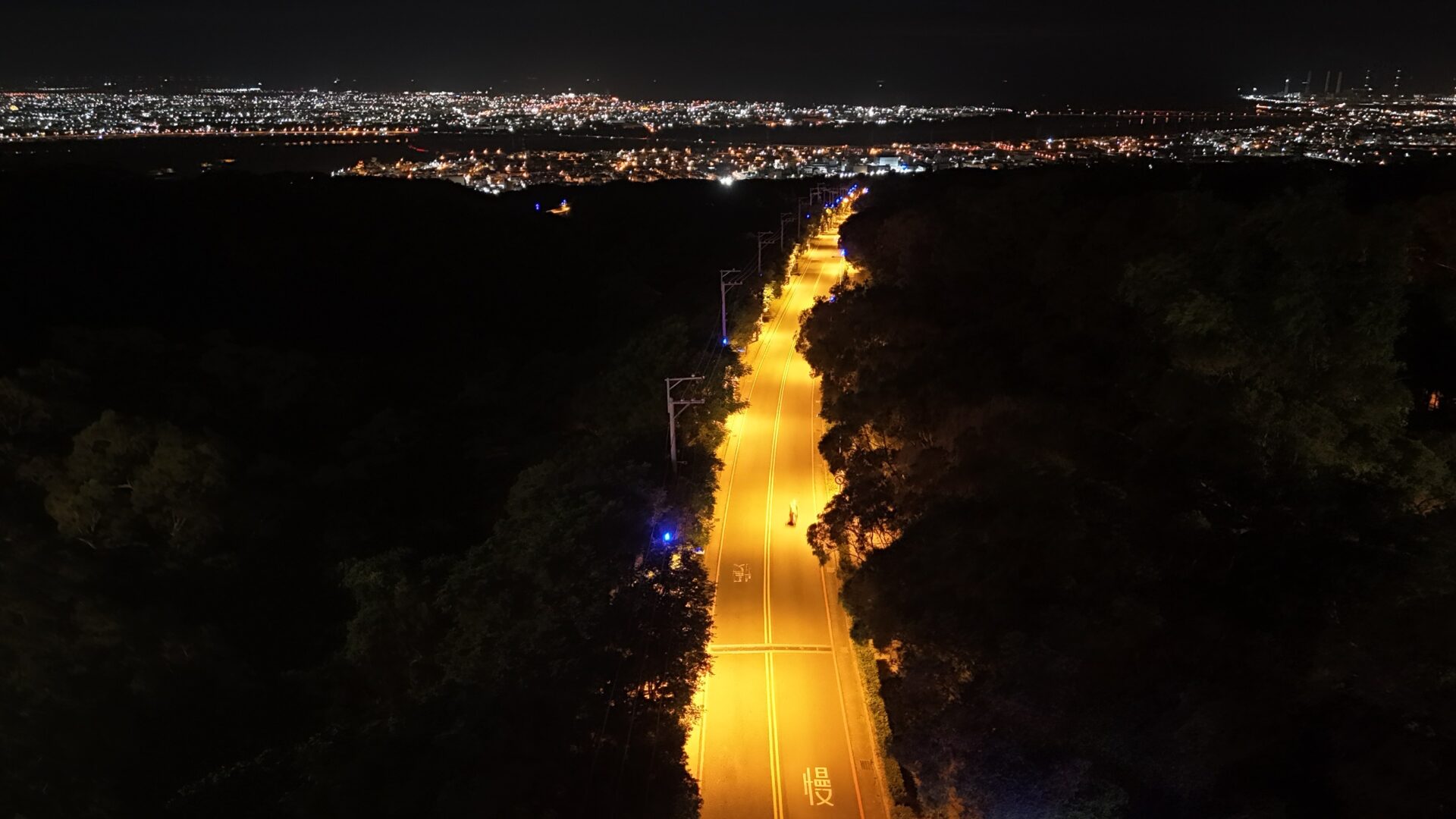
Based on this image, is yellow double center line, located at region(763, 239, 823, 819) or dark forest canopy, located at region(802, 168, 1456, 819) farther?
yellow double center line, located at region(763, 239, 823, 819)

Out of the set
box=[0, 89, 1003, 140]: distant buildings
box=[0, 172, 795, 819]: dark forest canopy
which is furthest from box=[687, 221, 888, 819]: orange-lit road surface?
box=[0, 89, 1003, 140]: distant buildings

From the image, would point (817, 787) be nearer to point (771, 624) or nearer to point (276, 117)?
point (771, 624)

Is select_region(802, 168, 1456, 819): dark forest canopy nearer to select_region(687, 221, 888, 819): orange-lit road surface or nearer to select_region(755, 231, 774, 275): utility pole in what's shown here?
select_region(687, 221, 888, 819): orange-lit road surface

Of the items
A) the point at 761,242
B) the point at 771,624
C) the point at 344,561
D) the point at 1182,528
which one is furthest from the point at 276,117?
the point at 1182,528

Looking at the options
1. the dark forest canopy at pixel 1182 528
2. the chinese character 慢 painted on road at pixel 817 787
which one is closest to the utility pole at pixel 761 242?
the dark forest canopy at pixel 1182 528

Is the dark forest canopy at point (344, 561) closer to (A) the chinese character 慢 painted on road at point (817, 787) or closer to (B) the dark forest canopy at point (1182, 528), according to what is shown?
(A) the chinese character 慢 painted on road at point (817, 787)

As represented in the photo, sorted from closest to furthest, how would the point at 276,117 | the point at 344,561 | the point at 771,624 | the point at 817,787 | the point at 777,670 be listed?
the point at 817,787 < the point at 777,670 < the point at 771,624 < the point at 344,561 < the point at 276,117

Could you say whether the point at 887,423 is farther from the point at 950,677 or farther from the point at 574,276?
the point at 574,276
